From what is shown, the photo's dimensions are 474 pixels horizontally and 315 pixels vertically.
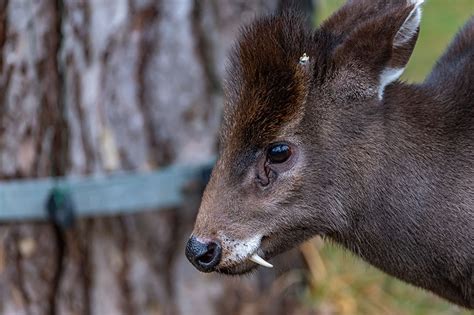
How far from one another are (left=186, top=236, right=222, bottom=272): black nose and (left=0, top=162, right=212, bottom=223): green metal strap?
4.83 feet

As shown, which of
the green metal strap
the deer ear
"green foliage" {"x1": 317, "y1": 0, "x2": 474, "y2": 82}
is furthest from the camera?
"green foliage" {"x1": 317, "y1": 0, "x2": 474, "y2": 82}

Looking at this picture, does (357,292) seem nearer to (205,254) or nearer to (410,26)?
(205,254)

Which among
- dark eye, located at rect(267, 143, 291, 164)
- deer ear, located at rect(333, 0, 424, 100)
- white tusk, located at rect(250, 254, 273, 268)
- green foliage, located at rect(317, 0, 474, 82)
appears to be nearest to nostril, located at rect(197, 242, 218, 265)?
white tusk, located at rect(250, 254, 273, 268)

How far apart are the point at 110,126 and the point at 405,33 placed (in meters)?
1.88

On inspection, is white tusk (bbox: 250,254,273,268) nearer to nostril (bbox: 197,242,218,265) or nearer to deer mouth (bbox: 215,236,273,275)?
deer mouth (bbox: 215,236,273,275)

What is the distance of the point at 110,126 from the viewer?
4.02 m

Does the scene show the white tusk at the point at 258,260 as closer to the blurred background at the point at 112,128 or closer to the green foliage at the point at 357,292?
the blurred background at the point at 112,128

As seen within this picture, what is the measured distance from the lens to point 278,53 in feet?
8.21

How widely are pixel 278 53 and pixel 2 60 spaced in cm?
187

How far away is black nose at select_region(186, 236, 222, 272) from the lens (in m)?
2.48

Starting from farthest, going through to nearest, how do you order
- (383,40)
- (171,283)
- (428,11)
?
(428,11), (171,283), (383,40)

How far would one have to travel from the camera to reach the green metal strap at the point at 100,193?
12.9ft

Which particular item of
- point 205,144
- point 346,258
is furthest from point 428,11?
point 205,144

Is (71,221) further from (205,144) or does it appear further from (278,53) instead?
(278,53)
